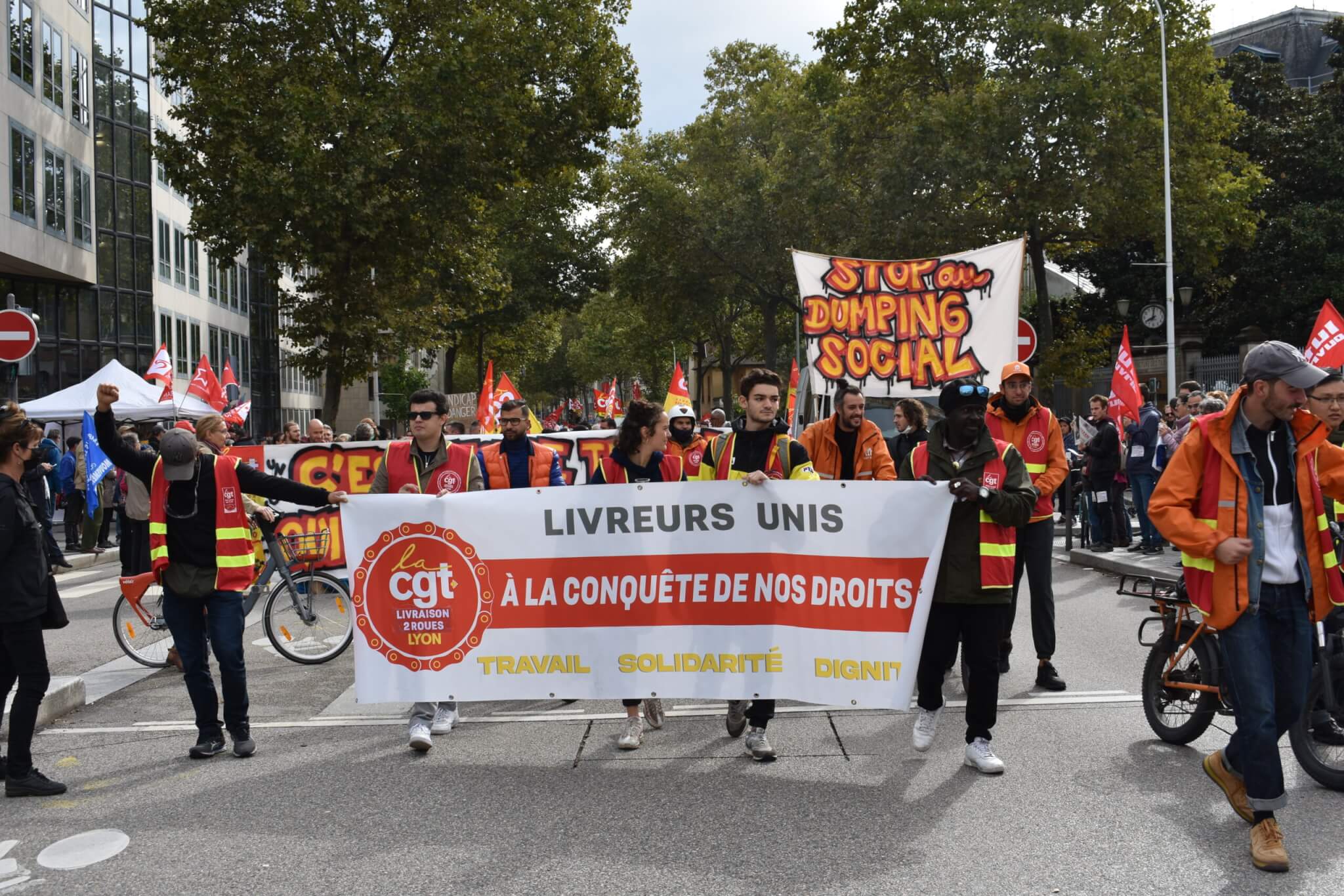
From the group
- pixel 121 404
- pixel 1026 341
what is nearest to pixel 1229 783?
pixel 1026 341

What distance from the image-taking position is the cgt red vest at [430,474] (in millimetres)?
6863

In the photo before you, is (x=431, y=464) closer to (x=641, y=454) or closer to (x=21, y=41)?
(x=641, y=454)

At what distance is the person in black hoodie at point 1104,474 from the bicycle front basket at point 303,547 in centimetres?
993

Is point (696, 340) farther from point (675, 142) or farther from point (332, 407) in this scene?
point (332, 407)

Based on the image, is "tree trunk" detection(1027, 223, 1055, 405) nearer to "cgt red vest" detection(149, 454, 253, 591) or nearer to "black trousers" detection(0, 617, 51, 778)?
"cgt red vest" detection(149, 454, 253, 591)

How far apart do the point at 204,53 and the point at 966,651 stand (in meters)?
27.1

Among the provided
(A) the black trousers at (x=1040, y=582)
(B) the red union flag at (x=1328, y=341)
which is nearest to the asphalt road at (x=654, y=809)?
(A) the black trousers at (x=1040, y=582)

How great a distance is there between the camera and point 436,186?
94.8ft

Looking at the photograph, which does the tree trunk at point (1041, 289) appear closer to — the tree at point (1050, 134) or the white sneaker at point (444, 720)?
the tree at point (1050, 134)

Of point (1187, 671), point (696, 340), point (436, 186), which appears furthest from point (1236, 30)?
point (1187, 671)

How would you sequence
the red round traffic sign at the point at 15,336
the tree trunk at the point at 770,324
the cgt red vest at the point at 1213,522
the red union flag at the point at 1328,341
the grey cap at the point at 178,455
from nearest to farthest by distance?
the cgt red vest at the point at 1213,522, the grey cap at the point at 178,455, the red round traffic sign at the point at 15,336, the red union flag at the point at 1328,341, the tree trunk at the point at 770,324

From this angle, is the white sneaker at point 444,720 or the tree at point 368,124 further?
the tree at point 368,124

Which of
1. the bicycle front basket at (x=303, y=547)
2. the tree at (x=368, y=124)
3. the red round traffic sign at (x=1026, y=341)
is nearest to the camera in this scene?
the bicycle front basket at (x=303, y=547)

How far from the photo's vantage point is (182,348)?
44469 mm
